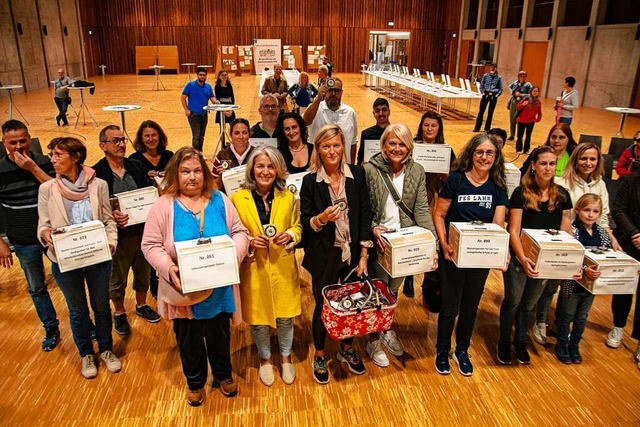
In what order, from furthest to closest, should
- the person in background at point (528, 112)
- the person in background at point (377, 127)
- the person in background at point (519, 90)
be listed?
the person in background at point (519, 90)
the person in background at point (528, 112)
the person in background at point (377, 127)

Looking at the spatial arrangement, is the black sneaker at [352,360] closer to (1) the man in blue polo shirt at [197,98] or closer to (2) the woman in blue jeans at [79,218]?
(2) the woman in blue jeans at [79,218]

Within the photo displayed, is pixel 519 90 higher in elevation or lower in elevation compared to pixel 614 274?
higher

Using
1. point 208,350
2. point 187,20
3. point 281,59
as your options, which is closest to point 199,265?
point 208,350

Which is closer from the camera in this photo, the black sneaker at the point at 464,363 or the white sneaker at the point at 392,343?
the black sneaker at the point at 464,363

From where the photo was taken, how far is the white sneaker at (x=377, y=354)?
3381 millimetres

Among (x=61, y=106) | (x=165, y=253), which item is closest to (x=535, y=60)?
(x=61, y=106)

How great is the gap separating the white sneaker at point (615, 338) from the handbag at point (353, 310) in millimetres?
1927

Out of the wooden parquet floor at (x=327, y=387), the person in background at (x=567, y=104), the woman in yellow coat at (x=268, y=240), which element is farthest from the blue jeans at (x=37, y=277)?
the person in background at (x=567, y=104)

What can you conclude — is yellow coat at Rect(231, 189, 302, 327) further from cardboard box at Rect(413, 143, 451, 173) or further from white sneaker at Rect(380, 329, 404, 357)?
cardboard box at Rect(413, 143, 451, 173)

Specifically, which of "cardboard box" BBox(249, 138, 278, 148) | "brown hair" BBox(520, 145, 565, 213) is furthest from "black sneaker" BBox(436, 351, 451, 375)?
"cardboard box" BBox(249, 138, 278, 148)

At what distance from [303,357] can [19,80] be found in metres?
20.7

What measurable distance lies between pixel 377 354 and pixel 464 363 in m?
0.62

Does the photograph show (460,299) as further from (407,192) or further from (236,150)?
(236,150)

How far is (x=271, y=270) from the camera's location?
2.97m
